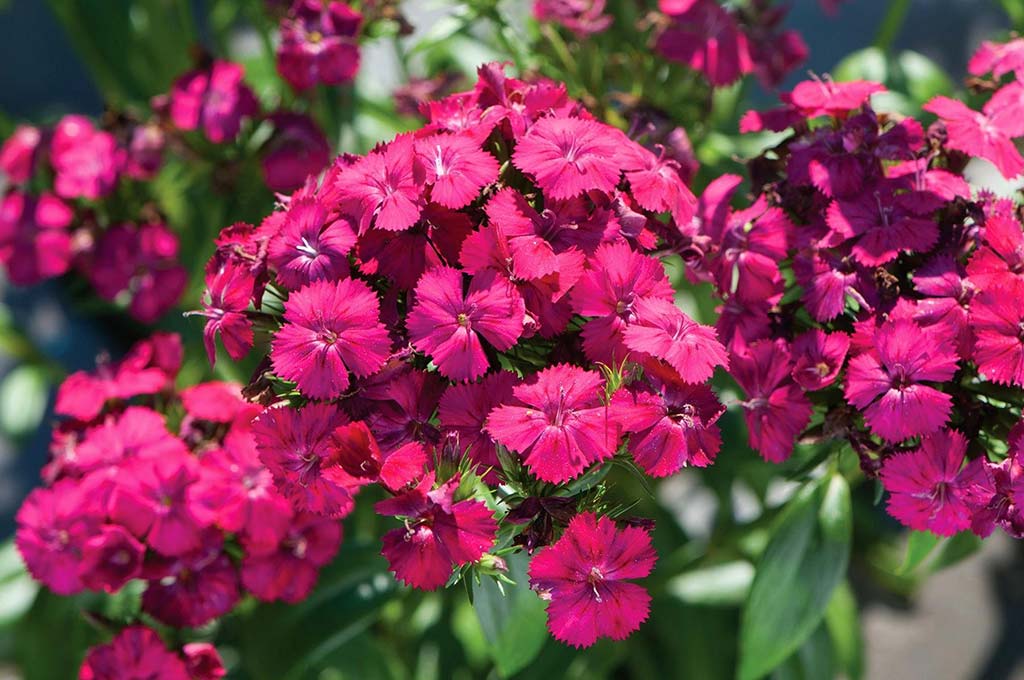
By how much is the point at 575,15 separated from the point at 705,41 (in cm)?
16

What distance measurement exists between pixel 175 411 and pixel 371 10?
53cm

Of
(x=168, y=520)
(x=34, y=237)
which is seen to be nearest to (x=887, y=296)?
(x=168, y=520)

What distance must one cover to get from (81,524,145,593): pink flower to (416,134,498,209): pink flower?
0.46 metres

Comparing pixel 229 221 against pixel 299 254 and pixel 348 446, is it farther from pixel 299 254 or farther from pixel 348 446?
pixel 348 446

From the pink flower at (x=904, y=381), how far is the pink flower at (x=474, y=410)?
10.8 inches

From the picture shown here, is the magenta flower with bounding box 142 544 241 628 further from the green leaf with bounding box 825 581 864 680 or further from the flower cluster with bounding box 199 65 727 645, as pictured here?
the green leaf with bounding box 825 581 864 680

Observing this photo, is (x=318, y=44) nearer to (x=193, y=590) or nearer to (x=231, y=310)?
(x=231, y=310)

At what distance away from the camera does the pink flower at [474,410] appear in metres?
0.71

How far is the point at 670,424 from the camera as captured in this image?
71 centimetres

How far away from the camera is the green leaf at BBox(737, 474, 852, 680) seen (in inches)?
39.4

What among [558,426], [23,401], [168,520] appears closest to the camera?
[558,426]

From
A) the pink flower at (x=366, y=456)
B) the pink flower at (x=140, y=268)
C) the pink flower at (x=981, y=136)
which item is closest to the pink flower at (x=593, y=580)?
the pink flower at (x=366, y=456)

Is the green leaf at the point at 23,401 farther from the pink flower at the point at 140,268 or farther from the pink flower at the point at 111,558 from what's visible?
the pink flower at the point at 111,558

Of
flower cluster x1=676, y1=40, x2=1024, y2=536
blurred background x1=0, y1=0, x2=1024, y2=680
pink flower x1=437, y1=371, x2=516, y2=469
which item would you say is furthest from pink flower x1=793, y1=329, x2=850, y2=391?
blurred background x1=0, y1=0, x2=1024, y2=680
